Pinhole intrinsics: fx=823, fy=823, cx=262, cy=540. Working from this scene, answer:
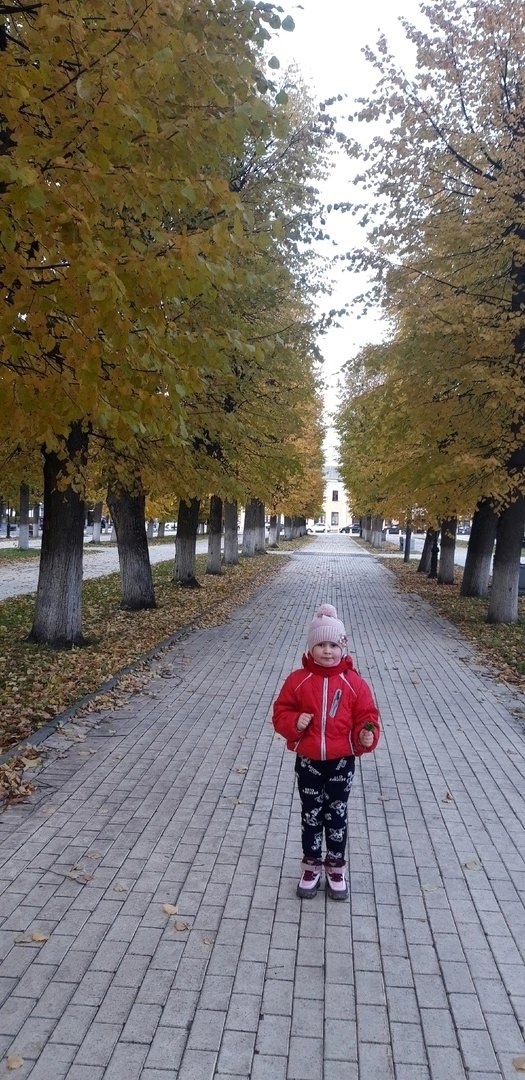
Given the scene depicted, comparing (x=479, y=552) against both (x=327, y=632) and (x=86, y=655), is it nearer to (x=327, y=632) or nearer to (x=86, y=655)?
(x=86, y=655)

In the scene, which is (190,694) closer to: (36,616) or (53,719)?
(53,719)

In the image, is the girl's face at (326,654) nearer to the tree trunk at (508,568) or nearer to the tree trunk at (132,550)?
the tree trunk at (132,550)

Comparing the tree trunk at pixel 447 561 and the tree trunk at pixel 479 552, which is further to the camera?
the tree trunk at pixel 447 561

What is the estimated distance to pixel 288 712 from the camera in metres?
4.13

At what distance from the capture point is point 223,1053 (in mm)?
2980

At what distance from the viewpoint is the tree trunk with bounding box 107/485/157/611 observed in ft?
46.1

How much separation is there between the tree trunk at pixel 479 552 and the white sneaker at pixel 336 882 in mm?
14277

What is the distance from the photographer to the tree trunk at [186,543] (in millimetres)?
18875

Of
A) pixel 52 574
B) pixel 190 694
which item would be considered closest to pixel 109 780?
pixel 190 694

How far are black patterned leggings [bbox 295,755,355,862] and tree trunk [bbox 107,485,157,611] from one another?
32.2ft

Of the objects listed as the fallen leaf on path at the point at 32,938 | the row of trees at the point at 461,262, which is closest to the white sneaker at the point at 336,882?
the fallen leaf on path at the point at 32,938

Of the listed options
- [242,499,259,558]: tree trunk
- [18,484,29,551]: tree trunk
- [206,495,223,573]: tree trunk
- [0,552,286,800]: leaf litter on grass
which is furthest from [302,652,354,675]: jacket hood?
[18,484,29,551]: tree trunk

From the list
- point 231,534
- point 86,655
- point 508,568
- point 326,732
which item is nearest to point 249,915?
point 326,732

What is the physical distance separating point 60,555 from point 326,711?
667 centimetres
